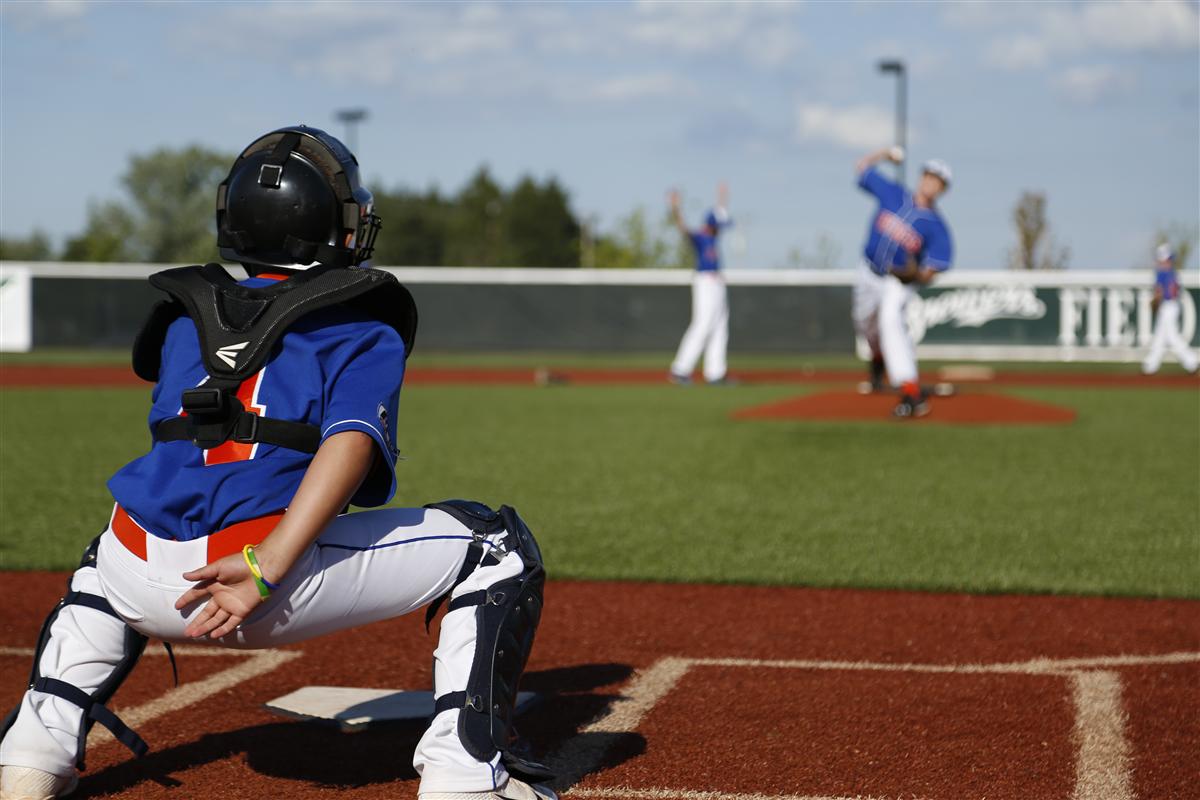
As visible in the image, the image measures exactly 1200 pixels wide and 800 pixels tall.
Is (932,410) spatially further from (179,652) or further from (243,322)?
(243,322)

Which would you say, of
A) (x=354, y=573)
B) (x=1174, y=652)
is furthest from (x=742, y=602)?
(x=354, y=573)

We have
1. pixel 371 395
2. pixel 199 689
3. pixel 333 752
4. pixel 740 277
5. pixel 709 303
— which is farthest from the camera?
pixel 740 277

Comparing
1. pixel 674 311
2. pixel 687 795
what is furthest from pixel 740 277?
pixel 687 795

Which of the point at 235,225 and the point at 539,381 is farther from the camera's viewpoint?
the point at 539,381

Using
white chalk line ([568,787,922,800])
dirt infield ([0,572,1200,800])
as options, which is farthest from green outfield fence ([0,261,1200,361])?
white chalk line ([568,787,922,800])

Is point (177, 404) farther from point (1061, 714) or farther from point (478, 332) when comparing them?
point (478, 332)

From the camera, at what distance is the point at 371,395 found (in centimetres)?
294

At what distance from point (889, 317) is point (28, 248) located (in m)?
79.6

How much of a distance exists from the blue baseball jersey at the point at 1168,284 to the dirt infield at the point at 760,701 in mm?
19586

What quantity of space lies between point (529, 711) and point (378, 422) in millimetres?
1700

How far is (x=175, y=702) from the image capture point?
4.41m

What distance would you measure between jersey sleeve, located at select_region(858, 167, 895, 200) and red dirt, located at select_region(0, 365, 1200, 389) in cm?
875

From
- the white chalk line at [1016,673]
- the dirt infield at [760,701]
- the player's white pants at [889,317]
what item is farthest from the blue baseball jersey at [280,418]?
the player's white pants at [889,317]

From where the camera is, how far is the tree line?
279ft
